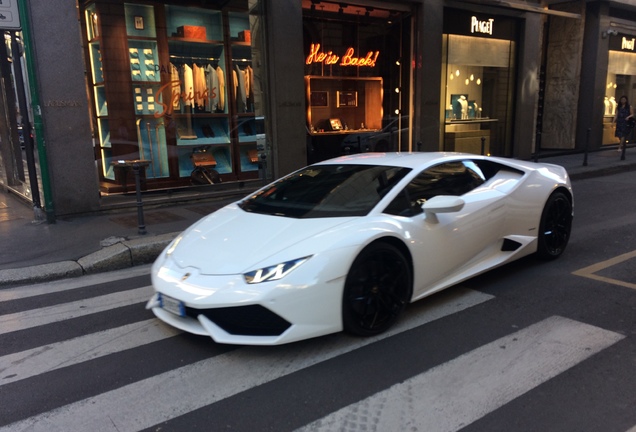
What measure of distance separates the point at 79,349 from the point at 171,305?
91 cm

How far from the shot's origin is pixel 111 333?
13.9 ft

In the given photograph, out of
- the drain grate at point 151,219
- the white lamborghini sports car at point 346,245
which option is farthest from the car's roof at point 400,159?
the drain grate at point 151,219

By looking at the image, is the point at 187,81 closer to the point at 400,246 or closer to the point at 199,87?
the point at 199,87

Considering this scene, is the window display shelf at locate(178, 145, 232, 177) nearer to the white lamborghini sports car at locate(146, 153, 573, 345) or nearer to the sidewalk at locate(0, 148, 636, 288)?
the sidewalk at locate(0, 148, 636, 288)

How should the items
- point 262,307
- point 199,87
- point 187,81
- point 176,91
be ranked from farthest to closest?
point 199,87, point 187,81, point 176,91, point 262,307

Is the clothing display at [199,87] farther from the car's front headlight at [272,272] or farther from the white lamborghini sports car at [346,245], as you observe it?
the car's front headlight at [272,272]

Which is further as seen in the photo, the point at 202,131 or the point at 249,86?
the point at 249,86

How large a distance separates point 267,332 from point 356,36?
12.1m

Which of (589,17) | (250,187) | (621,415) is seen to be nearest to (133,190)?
(250,187)

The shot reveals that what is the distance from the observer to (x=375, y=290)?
154 inches

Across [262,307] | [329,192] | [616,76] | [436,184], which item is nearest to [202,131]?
[329,192]

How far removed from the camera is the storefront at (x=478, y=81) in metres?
14.6

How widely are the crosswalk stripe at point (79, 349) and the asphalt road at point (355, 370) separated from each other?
2 centimetres

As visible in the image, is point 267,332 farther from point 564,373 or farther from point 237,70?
point 237,70
